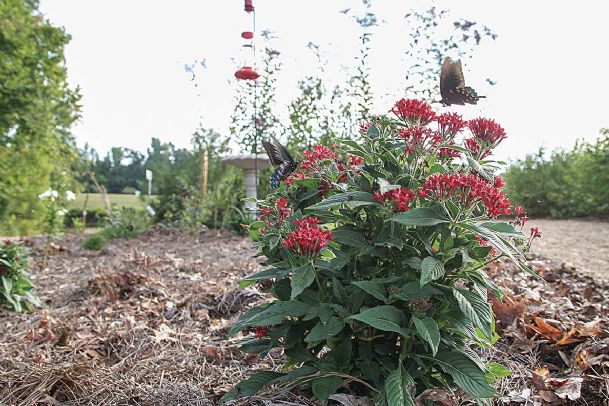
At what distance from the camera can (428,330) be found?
3.22 ft

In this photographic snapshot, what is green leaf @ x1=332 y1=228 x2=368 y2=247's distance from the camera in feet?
3.63

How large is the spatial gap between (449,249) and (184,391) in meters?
0.93

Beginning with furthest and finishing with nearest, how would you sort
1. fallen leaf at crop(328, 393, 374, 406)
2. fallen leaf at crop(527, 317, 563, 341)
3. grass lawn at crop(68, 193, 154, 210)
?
1. grass lawn at crop(68, 193, 154, 210)
2. fallen leaf at crop(527, 317, 563, 341)
3. fallen leaf at crop(328, 393, 374, 406)

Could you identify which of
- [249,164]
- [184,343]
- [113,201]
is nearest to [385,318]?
[184,343]

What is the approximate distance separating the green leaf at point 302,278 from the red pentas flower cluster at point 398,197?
0.22 meters

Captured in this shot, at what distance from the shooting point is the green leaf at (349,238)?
1.11 m

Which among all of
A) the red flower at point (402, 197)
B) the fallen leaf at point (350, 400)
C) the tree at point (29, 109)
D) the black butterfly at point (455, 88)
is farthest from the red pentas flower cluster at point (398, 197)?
the tree at point (29, 109)

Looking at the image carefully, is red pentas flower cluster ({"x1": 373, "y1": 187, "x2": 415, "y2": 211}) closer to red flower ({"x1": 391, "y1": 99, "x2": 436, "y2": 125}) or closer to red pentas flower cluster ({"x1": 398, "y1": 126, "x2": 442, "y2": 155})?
red pentas flower cluster ({"x1": 398, "y1": 126, "x2": 442, "y2": 155})

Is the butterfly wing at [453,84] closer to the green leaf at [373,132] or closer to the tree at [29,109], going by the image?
the green leaf at [373,132]

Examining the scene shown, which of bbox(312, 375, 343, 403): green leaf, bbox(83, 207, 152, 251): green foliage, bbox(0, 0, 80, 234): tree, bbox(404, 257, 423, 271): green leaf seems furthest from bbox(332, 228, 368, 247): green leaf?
bbox(0, 0, 80, 234): tree

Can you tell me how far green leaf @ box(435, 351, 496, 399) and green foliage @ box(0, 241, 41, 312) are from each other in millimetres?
2582

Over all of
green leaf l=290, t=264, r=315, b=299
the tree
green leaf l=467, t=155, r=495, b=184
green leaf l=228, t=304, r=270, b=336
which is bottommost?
green leaf l=228, t=304, r=270, b=336

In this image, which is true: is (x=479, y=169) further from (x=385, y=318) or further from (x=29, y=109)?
(x=29, y=109)

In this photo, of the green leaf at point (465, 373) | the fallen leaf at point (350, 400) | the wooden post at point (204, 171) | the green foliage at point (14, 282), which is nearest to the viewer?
the green leaf at point (465, 373)
